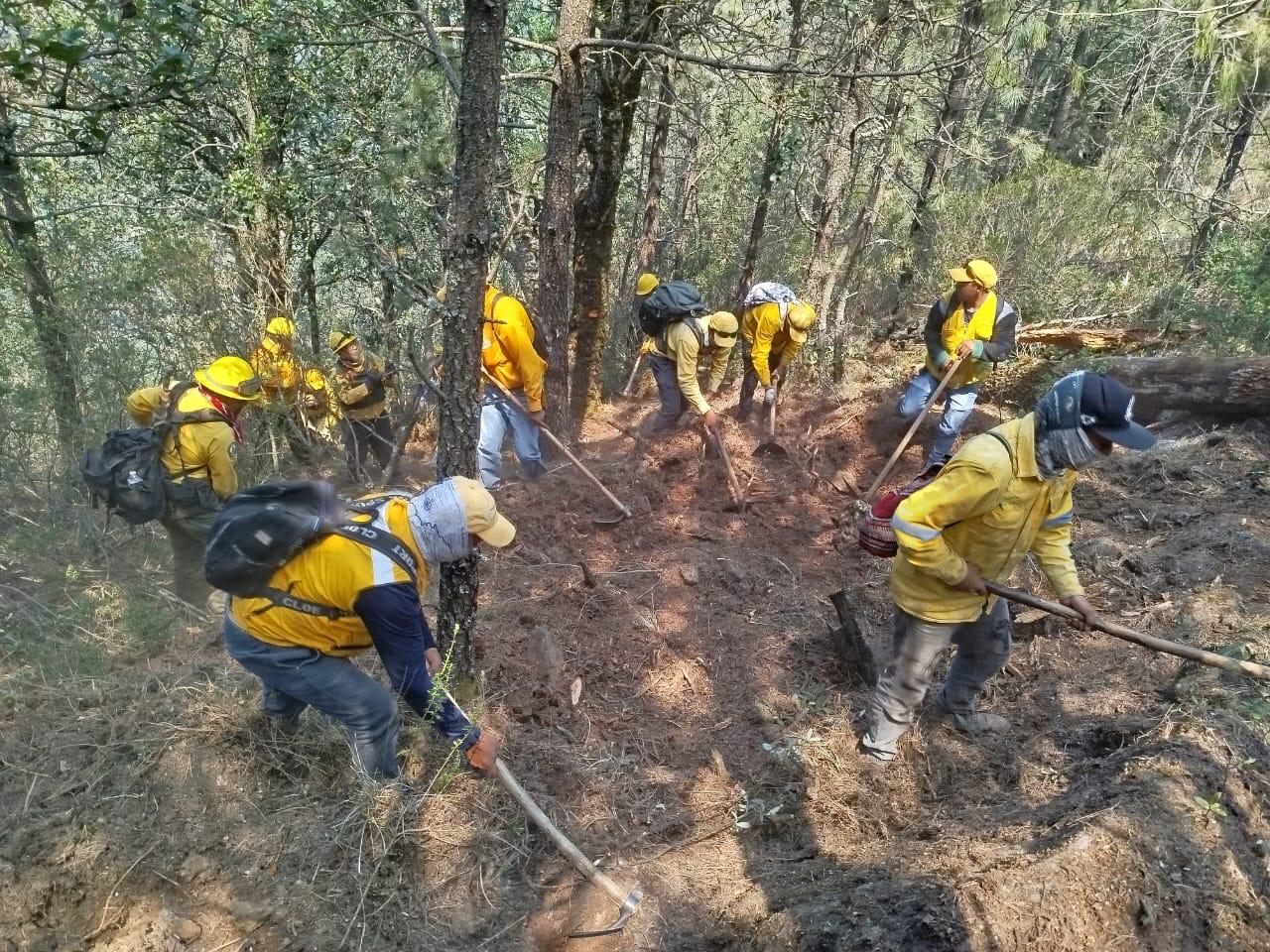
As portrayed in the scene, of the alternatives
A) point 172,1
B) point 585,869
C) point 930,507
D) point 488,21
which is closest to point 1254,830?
point 930,507

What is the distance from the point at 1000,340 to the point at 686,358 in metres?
2.59

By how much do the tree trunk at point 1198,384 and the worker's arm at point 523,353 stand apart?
5411mm

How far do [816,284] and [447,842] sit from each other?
24.6 feet

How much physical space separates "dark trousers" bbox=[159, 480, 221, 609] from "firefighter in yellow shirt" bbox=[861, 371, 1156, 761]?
3.97 metres

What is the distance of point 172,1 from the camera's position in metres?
3.87

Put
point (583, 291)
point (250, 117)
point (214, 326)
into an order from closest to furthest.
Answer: point (214, 326) → point (250, 117) → point (583, 291)

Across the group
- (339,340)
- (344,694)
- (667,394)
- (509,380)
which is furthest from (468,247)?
(667,394)

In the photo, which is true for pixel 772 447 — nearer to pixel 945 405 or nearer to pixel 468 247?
pixel 945 405

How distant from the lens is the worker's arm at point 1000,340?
237 inches

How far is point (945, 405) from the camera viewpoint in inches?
262

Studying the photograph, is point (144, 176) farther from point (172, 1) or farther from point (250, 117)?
point (172, 1)

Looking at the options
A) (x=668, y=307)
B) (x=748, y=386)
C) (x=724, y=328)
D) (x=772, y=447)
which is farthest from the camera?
(x=748, y=386)

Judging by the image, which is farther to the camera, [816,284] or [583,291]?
[816,284]

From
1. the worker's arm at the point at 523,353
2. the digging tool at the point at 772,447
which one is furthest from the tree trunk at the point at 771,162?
the worker's arm at the point at 523,353
